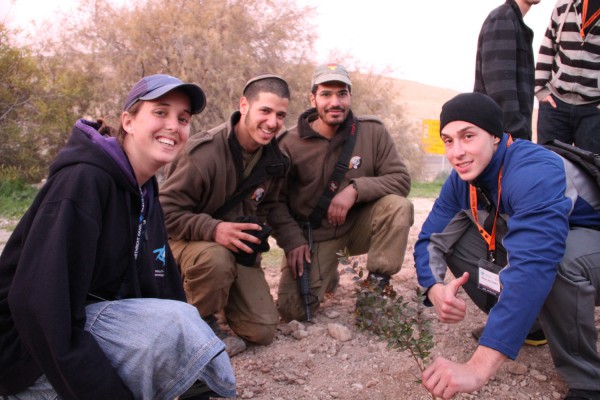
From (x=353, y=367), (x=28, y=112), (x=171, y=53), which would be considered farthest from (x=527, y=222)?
(x=171, y=53)

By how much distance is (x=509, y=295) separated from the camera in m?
2.35

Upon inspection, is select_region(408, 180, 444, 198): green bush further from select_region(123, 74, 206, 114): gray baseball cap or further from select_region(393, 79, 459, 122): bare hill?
select_region(393, 79, 459, 122): bare hill

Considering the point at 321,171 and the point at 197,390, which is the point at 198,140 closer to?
the point at 321,171

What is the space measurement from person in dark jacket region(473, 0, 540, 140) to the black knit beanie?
45.5 inches

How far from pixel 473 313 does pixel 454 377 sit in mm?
1846

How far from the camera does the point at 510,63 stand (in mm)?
3830

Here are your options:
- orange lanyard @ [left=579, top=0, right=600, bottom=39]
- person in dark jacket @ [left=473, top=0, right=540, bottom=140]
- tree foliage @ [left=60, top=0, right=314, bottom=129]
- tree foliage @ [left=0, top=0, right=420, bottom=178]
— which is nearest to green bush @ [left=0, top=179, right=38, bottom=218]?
tree foliage @ [left=0, top=0, right=420, bottom=178]

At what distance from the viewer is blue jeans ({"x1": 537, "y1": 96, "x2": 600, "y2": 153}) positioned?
398cm

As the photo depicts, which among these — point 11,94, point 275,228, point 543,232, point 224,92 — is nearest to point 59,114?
A: point 11,94

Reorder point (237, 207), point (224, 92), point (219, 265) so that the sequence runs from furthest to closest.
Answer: point (224, 92) < point (237, 207) < point (219, 265)

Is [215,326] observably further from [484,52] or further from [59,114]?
[59,114]

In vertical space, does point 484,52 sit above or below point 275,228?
above

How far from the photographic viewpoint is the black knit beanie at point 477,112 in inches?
106

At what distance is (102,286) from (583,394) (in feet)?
6.97
